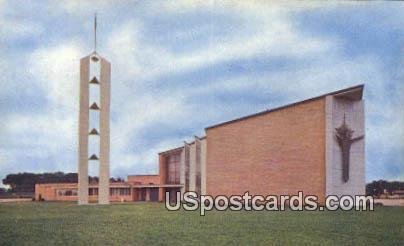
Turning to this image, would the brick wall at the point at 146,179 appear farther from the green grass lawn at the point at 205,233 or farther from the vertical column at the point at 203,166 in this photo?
the green grass lawn at the point at 205,233

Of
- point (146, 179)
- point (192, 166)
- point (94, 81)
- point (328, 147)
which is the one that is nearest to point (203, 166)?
point (192, 166)

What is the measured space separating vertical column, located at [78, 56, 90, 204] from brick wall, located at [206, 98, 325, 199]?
8.63 meters

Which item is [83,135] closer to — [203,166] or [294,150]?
[294,150]

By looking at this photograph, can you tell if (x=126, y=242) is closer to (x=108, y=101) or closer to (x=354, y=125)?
(x=108, y=101)

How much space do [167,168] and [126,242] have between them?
3301cm

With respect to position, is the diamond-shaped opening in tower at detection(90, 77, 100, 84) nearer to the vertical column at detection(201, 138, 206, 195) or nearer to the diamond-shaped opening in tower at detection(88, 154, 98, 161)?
the diamond-shaped opening in tower at detection(88, 154, 98, 161)

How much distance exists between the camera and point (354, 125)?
1048 inches

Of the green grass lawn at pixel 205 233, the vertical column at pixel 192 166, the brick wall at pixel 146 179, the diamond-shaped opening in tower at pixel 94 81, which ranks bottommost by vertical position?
the brick wall at pixel 146 179

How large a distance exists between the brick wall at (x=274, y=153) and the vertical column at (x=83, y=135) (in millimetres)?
8626

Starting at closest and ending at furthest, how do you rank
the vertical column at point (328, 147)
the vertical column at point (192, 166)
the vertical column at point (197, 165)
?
the vertical column at point (328, 147) → the vertical column at point (197, 165) → the vertical column at point (192, 166)

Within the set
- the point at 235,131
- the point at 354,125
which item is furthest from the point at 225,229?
the point at 235,131

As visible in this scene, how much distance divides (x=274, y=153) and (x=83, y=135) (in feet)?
31.5

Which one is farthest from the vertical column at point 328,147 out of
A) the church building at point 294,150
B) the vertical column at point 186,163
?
the vertical column at point 186,163

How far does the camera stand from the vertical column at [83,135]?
78.7 ft
